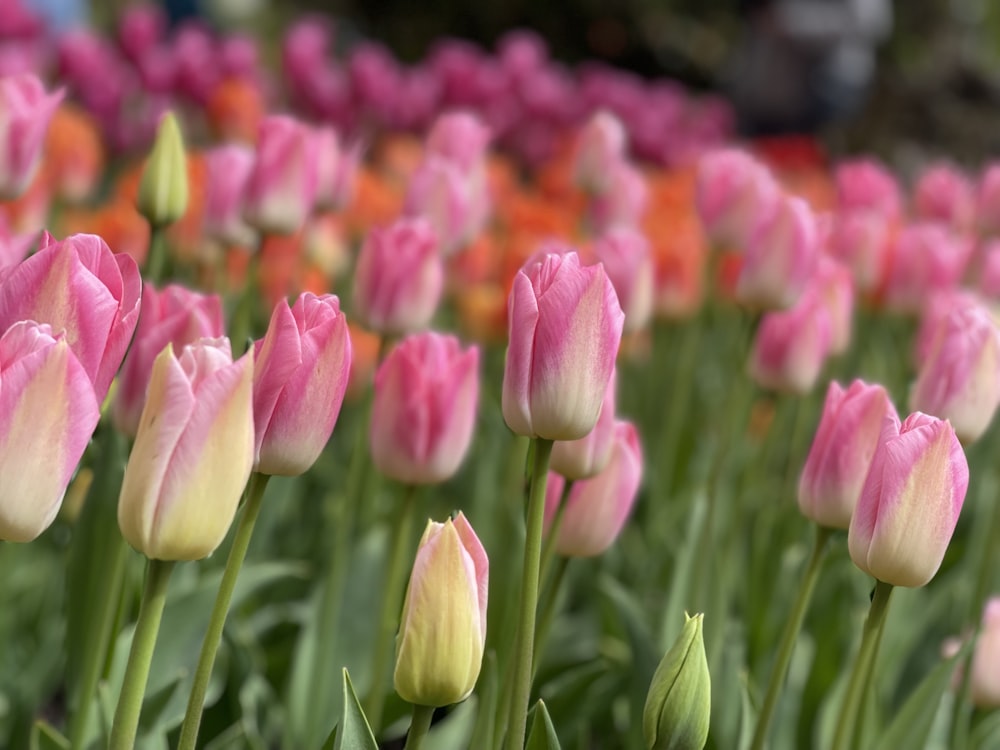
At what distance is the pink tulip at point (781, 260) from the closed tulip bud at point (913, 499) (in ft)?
2.22

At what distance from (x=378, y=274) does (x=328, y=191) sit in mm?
581

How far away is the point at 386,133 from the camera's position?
14.3 feet

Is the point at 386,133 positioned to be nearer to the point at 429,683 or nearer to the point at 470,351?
the point at 470,351

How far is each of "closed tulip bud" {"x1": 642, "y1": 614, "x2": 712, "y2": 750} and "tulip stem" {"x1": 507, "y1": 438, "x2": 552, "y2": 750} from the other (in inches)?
3.3

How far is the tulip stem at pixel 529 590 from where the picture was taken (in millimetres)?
808

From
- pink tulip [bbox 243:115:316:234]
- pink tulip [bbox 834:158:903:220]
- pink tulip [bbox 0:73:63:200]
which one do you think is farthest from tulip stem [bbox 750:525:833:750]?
pink tulip [bbox 834:158:903:220]

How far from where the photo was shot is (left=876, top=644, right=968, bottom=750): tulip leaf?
3.75 feet

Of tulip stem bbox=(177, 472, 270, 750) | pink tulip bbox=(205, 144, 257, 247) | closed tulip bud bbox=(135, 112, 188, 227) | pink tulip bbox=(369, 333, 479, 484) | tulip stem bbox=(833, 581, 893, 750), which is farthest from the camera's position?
pink tulip bbox=(205, 144, 257, 247)

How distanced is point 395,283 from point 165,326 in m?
0.46

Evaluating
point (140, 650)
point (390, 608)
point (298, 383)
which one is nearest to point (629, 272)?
point (390, 608)

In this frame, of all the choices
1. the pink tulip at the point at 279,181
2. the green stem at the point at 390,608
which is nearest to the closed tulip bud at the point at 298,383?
the green stem at the point at 390,608

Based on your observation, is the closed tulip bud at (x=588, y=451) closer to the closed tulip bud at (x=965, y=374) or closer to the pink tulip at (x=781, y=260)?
the closed tulip bud at (x=965, y=374)

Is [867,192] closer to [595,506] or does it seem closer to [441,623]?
[595,506]

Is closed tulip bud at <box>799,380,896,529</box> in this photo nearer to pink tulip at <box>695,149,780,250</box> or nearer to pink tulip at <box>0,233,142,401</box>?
pink tulip at <box>0,233,142,401</box>
